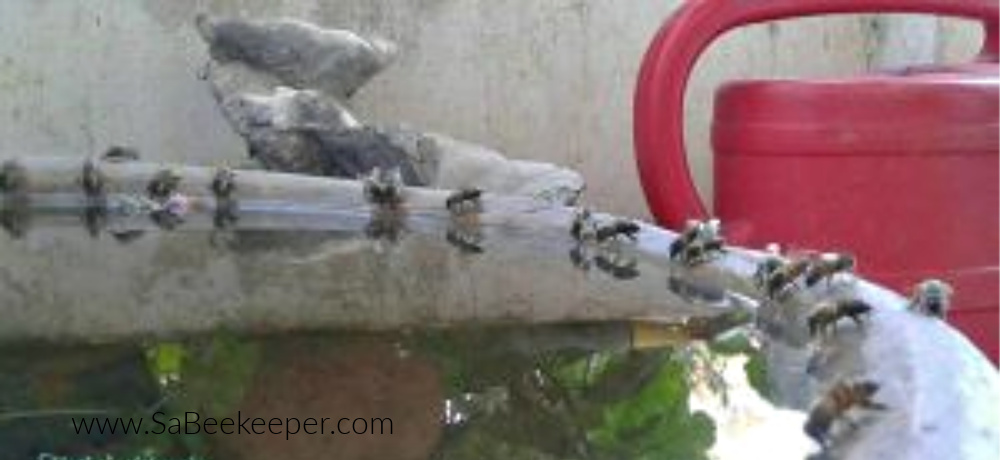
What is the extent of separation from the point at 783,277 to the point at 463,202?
0.29m

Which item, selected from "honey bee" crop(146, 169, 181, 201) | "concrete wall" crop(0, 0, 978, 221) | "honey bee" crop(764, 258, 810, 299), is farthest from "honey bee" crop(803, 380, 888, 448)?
"concrete wall" crop(0, 0, 978, 221)

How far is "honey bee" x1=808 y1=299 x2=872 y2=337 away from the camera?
Result: 0.65 meters

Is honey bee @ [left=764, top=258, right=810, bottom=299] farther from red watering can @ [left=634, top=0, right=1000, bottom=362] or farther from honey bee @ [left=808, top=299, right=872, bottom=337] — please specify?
red watering can @ [left=634, top=0, right=1000, bottom=362]

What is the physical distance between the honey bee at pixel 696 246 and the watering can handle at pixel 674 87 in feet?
1.34

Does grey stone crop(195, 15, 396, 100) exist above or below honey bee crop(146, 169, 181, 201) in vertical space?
above

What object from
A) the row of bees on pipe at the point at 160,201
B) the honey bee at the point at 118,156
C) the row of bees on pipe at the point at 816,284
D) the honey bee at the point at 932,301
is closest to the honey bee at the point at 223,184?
the row of bees on pipe at the point at 160,201

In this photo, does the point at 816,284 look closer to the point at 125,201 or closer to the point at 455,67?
the point at 125,201

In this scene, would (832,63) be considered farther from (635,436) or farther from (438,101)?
(635,436)

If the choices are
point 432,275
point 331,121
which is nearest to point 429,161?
point 331,121

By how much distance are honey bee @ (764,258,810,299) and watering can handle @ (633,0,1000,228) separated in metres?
0.50

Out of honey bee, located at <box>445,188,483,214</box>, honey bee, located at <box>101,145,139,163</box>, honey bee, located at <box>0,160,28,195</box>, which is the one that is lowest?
honey bee, located at <box>445,188,483,214</box>

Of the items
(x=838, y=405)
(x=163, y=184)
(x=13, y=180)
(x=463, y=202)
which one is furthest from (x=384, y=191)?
(x=838, y=405)

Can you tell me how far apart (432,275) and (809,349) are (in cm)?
36

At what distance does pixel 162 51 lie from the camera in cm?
132
